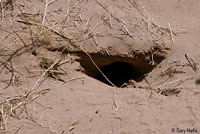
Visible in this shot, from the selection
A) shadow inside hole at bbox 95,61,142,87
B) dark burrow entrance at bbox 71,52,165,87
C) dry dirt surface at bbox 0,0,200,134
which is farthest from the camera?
shadow inside hole at bbox 95,61,142,87

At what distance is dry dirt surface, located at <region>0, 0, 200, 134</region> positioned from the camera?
3.02 metres

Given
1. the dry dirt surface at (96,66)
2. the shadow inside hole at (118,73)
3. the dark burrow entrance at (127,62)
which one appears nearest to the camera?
the dry dirt surface at (96,66)

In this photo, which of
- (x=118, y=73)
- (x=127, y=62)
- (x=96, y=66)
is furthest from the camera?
(x=118, y=73)

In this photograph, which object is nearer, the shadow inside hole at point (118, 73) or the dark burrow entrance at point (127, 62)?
the dark burrow entrance at point (127, 62)

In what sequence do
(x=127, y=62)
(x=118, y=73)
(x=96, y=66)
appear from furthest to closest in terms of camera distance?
(x=118, y=73), (x=127, y=62), (x=96, y=66)

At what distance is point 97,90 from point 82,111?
0.45 metres

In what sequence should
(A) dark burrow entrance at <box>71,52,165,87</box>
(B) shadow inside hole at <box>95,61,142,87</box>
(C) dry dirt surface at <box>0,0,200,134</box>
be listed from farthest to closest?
(B) shadow inside hole at <box>95,61,142,87</box> → (A) dark burrow entrance at <box>71,52,165,87</box> → (C) dry dirt surface at <box>0,0,200,134</box>

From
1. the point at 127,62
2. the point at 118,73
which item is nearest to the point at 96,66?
the point at 127,62

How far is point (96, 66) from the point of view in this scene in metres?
3.76

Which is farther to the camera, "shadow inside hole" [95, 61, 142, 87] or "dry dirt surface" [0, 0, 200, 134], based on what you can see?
"shadow inside hole" [95, 61, 142, 87]

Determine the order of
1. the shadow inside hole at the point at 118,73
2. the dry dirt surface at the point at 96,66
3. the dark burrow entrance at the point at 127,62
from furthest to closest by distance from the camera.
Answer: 1. the shadow inside hole at the point at 118,73
2. the dark burrow entrance at the point at 127,62
3. the dry dirt surface at the point at 96,66

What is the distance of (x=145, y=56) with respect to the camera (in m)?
4.16

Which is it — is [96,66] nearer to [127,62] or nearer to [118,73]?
[127,62]

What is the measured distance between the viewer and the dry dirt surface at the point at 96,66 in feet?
9.91
